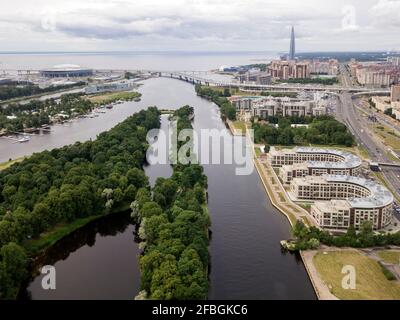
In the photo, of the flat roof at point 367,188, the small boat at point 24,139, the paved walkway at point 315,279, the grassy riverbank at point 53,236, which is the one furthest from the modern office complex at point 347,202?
the small boat at point 24,139

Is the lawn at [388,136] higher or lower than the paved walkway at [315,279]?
higher

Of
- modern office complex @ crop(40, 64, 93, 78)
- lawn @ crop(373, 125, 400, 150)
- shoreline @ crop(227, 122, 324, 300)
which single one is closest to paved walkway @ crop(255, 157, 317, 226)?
shoreline @ crop(227, 122, 324, 300)

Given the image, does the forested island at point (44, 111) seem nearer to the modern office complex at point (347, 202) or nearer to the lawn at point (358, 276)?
the modern office complex at point (347, 202)

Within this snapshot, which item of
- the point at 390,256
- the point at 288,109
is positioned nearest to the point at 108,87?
the point at 288,109

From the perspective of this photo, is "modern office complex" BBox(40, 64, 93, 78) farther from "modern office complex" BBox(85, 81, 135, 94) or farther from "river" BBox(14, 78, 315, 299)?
"river" BBox(14, 78, 315, 299)

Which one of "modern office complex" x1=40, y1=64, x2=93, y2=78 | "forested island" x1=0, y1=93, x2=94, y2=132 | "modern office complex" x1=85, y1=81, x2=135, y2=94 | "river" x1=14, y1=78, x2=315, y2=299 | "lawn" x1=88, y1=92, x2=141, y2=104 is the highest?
"modern office complex" x1=40, y1=64, x2=93, y2=78
